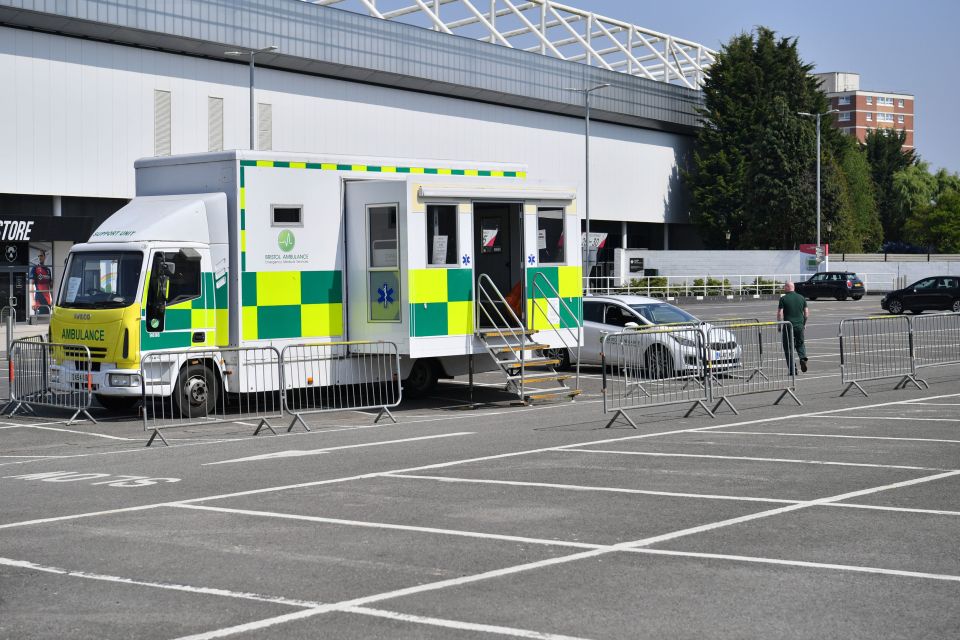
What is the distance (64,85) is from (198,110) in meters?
6.16

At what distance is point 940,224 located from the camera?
375ft

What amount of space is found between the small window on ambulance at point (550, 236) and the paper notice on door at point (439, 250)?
6.09ft

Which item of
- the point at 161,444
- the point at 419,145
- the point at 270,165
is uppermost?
the point at 419,145

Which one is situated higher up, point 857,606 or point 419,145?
point 419,145

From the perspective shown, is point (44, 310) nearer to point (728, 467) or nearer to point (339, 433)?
point (339, 433)

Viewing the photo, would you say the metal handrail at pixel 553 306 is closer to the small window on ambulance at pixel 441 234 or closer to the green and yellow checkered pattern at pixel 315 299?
the green and yellow checkered pattern at pixel 315 299

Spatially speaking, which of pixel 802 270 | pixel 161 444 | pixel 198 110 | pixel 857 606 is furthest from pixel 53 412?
pixel 802 270

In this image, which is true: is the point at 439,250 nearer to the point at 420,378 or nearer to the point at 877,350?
the point at 420,378

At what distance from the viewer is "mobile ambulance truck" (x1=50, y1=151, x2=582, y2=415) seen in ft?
54.1

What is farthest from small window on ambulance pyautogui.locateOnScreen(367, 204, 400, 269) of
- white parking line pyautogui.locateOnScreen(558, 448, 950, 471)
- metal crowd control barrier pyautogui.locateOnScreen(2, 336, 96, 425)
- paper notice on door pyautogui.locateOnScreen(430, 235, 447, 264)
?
white parking line pyautogui.locateOnScreen(558, 448, 950, 471)

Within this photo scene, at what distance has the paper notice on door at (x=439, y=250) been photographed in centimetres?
1770

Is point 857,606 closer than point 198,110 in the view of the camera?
Yes

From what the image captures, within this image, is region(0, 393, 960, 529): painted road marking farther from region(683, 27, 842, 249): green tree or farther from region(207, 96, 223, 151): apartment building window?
region(683, 27, 842, 249): green tree

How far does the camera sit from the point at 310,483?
35.7 feet
